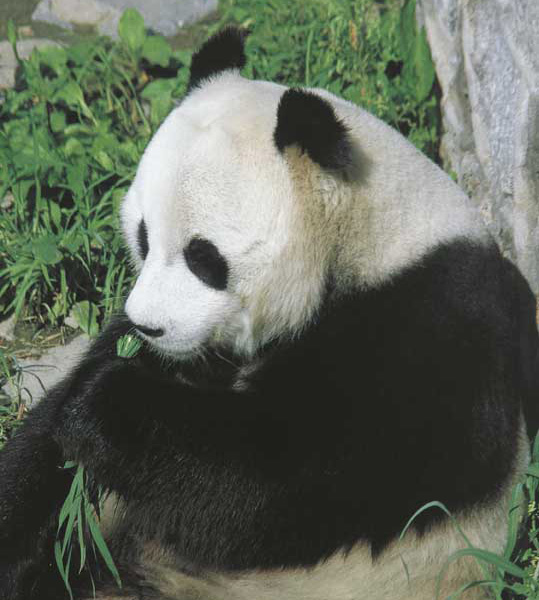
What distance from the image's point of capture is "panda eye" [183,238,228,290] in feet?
8.71

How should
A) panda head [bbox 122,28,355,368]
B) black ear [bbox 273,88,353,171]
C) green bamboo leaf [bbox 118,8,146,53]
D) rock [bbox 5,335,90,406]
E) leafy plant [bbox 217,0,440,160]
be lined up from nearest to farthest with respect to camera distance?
black ear [bbox 273,88,353,171], panda head [bbox 122,28,355,368], rock [bbox 5,335,90,406], leafy plant [bbox 217,0,440,160], green bamboo leaf [bbox 118,8,146,53]

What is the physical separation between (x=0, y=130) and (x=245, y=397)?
268 centimetres

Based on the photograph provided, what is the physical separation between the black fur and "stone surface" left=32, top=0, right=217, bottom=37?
3.68 m

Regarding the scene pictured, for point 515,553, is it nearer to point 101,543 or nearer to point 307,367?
point 307,367

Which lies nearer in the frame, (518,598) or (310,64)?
(518,598)

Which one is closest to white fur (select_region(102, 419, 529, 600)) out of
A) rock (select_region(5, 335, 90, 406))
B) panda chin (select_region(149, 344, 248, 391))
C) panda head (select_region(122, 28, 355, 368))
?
panda chin (select_region(149, 344, 248, 391))

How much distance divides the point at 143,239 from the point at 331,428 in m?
0.84

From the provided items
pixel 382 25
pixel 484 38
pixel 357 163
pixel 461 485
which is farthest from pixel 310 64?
pixel 461 485

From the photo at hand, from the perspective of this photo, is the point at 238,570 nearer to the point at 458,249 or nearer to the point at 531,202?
the point at 458,249

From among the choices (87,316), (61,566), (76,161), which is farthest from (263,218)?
(76,161)

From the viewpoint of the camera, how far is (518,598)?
2.95m

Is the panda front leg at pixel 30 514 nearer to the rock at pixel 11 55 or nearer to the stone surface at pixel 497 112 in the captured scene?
the stone surface at pixel 497 112

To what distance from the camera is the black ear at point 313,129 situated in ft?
8.20

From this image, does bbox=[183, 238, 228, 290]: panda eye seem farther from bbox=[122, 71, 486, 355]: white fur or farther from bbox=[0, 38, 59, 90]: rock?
bbox=[0, 38, 59, 90]: rock
